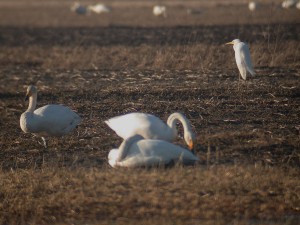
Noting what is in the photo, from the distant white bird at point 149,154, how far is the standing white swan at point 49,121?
80.2 inches

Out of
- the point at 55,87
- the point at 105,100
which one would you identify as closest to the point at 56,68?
the point at 55,87

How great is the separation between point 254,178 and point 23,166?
3.22 meters

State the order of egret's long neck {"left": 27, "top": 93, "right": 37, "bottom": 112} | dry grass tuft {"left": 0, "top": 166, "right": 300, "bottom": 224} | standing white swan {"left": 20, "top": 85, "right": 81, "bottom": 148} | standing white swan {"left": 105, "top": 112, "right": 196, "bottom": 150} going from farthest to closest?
egret's long neck {"left": 27, "top": 93, "right": 37, "bottom": 112}, standing white swan {"left": 20, "top": 85, "right": 81, "bottom": 148}, standing white swan {"left": 105, "top": 112, "right": 196, "bottom": 150}, dry grass tuft {"left": 0, "top": 166, "right": 300, "bottom": 224}

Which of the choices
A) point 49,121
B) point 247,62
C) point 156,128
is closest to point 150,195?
point 156,128

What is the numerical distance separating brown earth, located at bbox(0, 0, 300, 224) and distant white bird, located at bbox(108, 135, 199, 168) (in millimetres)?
129

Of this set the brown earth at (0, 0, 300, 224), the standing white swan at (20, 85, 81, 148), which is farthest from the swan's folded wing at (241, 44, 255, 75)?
the standing white swan at (20, 85, 81, 148)

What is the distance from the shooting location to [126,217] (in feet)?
22.8

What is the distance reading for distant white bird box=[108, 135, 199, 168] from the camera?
8.05 m

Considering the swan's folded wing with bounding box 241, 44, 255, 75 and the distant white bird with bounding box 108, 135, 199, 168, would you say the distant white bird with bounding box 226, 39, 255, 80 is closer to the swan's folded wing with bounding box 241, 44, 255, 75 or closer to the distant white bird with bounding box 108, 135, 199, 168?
the swan's folded wing with bounding box 241, 44, 255, 75

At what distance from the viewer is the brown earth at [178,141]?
721 centimetres

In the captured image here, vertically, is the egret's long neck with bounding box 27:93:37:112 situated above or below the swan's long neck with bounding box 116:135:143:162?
above

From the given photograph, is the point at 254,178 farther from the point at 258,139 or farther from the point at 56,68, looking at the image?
the point at 56,68

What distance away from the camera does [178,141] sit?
376 inches

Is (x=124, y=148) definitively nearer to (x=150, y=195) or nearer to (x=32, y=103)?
(x=150, y=195)
